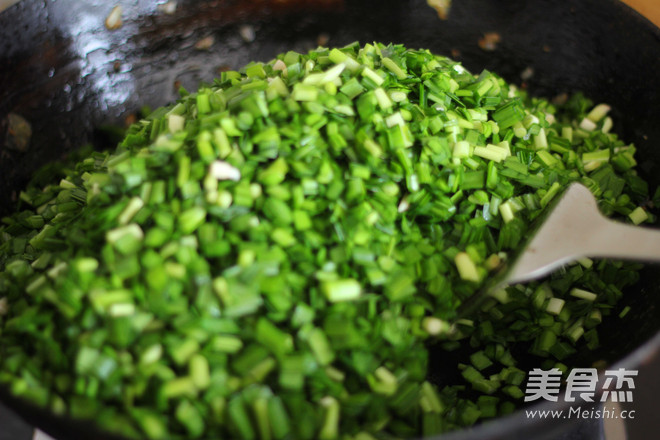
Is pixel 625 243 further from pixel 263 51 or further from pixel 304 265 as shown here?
pixel 263 51

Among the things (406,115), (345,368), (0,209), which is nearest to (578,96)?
(406,115)

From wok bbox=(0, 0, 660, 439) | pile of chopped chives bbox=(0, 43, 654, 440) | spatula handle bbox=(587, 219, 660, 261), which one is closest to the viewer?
pile of chopped chives bbox=(0, 43, 654, 440)

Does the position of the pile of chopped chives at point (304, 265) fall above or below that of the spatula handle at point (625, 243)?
below

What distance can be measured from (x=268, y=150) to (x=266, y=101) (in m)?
0.14

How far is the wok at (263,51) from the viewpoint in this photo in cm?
140

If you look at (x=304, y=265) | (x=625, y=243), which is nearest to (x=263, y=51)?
(x=304, y=265)

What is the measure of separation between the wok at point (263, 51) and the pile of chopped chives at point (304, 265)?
0.67 feet

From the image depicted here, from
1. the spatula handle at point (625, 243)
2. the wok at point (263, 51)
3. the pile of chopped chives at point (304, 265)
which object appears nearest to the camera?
the pile of chopped chives at point (304, 265)

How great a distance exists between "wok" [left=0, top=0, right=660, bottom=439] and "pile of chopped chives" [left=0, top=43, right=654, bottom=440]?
20 cm

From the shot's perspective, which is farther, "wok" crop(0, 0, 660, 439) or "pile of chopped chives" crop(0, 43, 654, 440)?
"wok" crop(0, 0, 660, 439)

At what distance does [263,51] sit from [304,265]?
987 millimetres

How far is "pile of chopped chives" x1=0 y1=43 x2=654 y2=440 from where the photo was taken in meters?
0.88

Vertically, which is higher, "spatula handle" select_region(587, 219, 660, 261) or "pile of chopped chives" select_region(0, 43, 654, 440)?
"spatula handle" select_region(587, 219, 660, 261)

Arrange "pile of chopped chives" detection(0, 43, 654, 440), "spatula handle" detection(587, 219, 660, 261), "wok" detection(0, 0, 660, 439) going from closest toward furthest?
"pile of chopped chives" detection(0, 43, 654, 440) → "spatula handle" detection(587, 219, 660, 261) → "wok" detection(0, 0, 660, 439)
